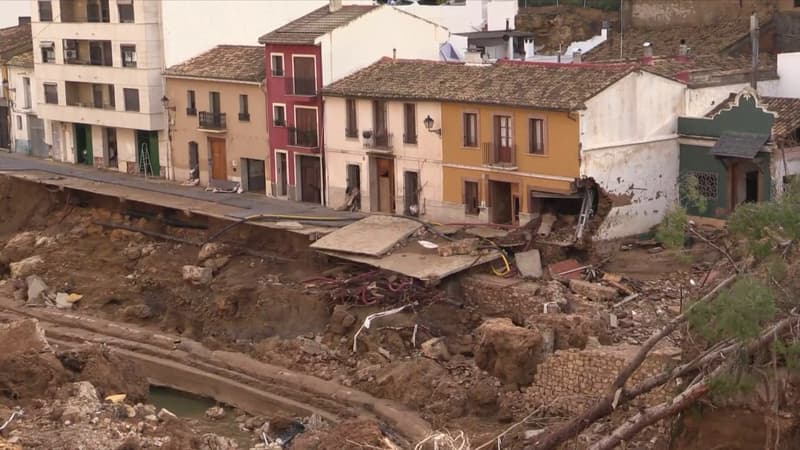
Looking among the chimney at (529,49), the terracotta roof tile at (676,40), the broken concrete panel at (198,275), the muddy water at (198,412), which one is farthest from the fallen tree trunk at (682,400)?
the chimney at (529,49)

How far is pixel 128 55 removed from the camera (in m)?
60.8

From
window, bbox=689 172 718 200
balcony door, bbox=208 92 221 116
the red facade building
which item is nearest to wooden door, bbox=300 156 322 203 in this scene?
the red facade building

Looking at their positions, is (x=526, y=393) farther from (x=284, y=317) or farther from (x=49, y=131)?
(x=49, y=131)

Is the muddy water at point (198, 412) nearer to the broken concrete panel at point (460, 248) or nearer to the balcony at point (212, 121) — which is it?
the broken concrete panel at point (460, 248)

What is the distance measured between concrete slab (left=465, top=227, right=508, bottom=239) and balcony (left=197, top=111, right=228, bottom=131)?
47.5ft

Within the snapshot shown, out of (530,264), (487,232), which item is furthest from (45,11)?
(530,264)

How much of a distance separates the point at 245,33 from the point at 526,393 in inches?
1171

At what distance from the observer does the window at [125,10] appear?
60.3 metres

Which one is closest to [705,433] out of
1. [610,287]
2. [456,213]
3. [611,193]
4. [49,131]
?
[610,287]

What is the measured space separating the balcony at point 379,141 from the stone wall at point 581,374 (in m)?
15.3

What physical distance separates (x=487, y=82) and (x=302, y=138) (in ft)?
28.0

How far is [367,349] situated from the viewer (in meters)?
40.6

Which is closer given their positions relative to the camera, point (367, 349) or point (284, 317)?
point (367, 349)

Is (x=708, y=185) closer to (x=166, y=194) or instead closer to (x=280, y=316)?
(x=280, y=316)
